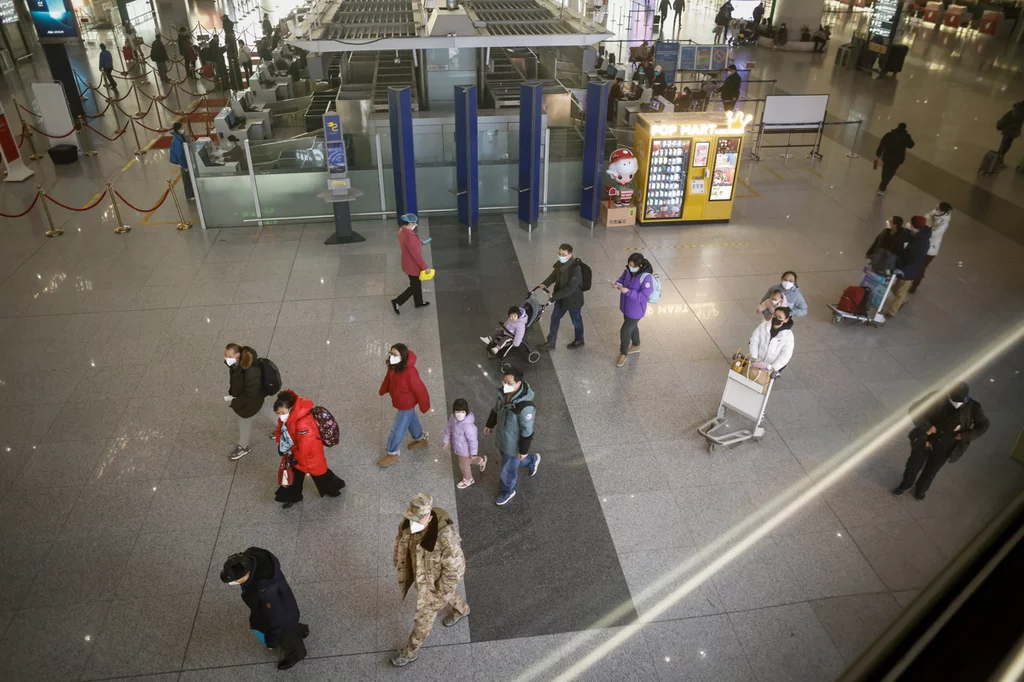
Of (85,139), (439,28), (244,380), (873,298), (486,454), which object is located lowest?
(486,454)

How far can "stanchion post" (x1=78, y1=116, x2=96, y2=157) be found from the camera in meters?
16.4

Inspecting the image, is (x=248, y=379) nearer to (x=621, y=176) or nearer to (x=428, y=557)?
Result: (x=428, y=557)

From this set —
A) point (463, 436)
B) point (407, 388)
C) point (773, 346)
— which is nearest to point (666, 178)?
point (773, 346)

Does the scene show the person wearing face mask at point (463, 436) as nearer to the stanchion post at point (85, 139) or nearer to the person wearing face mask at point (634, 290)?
the person wearing face mask at point (634, 290)

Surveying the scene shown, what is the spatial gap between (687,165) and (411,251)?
19.2 ft

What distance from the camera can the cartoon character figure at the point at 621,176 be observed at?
12.4m

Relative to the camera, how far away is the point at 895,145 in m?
13.4

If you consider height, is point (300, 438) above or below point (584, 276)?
below

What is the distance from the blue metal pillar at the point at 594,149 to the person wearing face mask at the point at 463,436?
23.9 feet

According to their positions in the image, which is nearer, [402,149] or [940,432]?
[940,432]

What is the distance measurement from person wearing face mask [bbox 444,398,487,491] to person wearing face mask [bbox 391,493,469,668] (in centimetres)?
134

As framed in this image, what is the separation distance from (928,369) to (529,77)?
1502cm

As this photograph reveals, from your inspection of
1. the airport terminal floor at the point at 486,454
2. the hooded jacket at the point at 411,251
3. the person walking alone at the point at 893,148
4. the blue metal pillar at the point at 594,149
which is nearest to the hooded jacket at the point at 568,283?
the airport terminal floor at the point at 486,454

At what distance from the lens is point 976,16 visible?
113 feet
